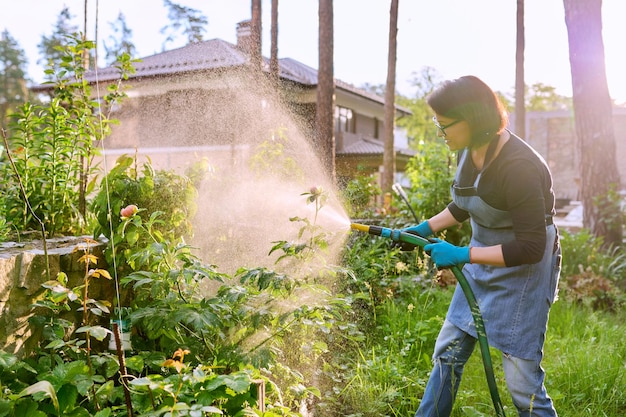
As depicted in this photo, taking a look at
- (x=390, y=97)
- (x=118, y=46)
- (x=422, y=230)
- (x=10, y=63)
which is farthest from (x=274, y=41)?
(x=422, y=230)

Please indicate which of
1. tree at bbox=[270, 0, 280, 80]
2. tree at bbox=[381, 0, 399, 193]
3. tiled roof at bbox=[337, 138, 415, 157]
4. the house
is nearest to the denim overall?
the house

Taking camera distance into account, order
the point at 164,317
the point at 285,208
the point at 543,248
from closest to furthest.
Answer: the point at 543,248 < the point at 164,317 < the point at 285,208

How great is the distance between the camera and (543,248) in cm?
195

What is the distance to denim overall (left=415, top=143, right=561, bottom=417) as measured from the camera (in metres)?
2.09

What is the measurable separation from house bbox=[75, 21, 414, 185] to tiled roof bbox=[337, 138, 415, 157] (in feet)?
0.13

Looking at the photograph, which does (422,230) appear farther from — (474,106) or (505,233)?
(474,106)

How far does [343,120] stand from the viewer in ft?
69.3

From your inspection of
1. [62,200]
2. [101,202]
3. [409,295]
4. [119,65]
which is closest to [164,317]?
[101,202]

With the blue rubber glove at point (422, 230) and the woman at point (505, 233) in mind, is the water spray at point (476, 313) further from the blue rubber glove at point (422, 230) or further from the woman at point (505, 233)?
the blue rubber glove at point (422, 230)

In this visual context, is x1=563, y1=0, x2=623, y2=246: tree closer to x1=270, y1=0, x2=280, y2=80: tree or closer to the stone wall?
the stone wall

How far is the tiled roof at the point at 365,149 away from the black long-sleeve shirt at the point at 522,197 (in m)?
17.6

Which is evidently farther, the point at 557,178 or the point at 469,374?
the point at 557,178

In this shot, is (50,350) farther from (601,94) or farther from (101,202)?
(601,94)

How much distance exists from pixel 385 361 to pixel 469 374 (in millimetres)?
521
